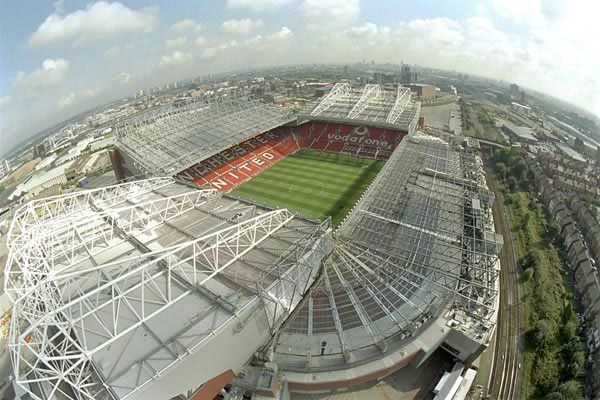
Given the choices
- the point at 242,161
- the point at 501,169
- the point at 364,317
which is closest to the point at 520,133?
the point at 501,169

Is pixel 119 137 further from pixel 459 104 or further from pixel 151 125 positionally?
pixel 459 104

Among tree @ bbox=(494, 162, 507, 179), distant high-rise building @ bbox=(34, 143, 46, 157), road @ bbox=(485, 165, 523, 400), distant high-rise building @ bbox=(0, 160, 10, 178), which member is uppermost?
distant high-rise building @ bbox=(34, 143, 46, 157)

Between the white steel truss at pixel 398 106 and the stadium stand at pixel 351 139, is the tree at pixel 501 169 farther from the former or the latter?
the white steel truss at pixel 398 106

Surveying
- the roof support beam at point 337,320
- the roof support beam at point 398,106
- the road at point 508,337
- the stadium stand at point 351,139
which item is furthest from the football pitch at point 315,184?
the road at point 508,337

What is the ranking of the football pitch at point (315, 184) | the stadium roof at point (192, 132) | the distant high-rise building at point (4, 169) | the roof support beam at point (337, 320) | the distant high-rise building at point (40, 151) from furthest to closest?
1. the distant high-rise building at point (40, 151)
2. the distant high-rise building at point (4, 169)
3. the stadium roof at point (192, 132)
4. the football pitch at point (315, 184)
5. the roof support beam at point (337, 320)

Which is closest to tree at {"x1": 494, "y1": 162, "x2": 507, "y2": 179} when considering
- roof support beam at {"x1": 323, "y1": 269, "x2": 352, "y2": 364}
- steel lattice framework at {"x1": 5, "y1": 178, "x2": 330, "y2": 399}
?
steel lattice framework at {"x1": 5, "y1": 178, "x2": 330, "y2": 399}

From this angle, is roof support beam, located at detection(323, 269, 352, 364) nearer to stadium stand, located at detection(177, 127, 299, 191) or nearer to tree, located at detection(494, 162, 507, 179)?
stadium stand, located at detection(177, 127, 299, 191)

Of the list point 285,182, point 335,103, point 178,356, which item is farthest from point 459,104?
point 178,356
